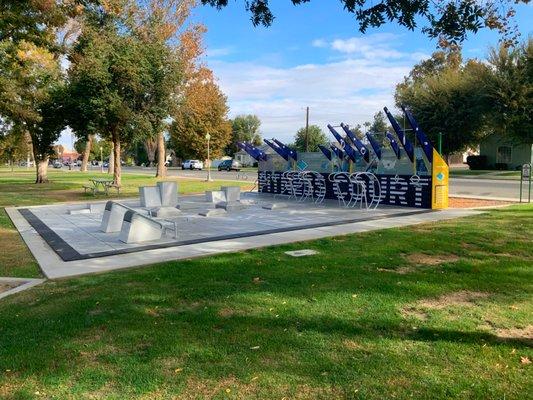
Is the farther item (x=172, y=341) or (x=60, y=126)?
(x=60, y=126)

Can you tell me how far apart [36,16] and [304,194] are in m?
10.1

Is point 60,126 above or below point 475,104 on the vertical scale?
below

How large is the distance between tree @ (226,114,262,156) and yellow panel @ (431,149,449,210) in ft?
232

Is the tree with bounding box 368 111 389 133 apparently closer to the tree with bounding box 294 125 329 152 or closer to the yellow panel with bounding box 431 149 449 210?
the tree with bounding box 294 125 329 152

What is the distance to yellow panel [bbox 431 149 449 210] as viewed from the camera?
43.5 feet

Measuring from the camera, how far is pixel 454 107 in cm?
3741

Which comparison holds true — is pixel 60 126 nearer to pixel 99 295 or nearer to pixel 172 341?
pixel 99 295

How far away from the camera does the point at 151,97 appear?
21734 millimetres

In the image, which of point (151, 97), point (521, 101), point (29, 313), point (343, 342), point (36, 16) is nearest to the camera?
point (343, 342)

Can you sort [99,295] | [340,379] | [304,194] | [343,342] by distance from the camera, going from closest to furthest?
[340,379], [343,342], [99,295], [304,194]

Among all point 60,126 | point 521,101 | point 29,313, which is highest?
point 521,101

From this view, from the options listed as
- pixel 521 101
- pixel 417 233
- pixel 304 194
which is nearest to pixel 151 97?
pixel 304 194

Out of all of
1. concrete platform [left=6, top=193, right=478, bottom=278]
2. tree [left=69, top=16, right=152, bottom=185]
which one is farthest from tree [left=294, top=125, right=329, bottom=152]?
concrete platform [left=6, top=193, right=478, bottom=278]

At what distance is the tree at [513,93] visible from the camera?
3250 cm
